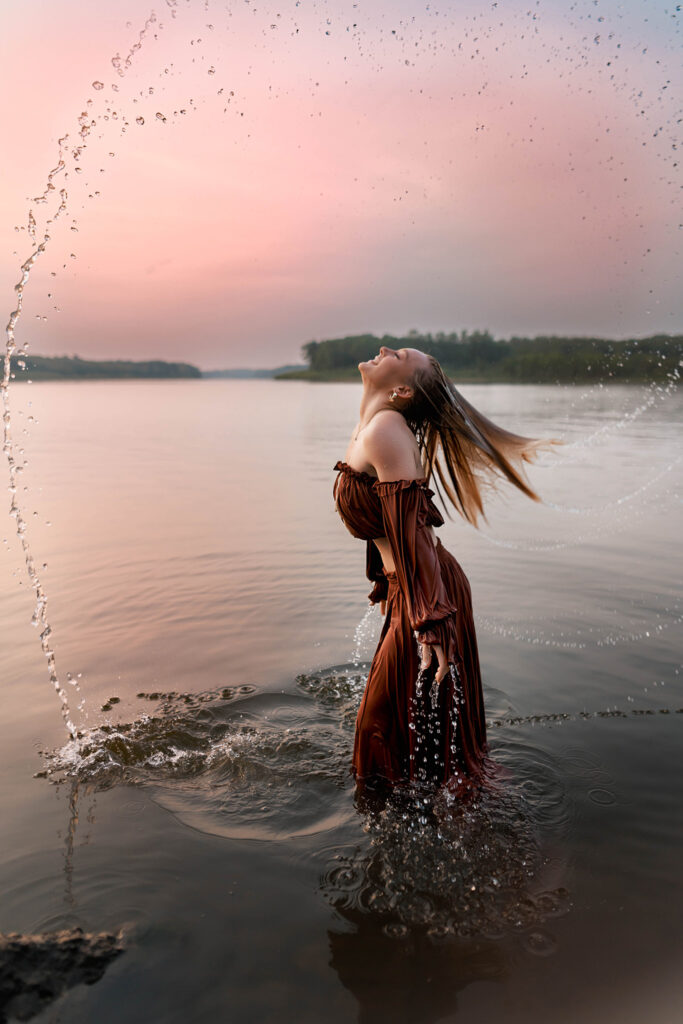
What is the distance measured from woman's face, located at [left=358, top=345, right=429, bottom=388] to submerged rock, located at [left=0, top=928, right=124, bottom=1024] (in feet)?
8.51

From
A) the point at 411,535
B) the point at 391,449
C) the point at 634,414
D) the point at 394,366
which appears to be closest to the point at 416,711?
the point at 411,535

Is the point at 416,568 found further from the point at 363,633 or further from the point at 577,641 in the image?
the point at 577,641

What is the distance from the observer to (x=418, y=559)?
10.8 ft

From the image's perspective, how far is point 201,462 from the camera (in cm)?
1895

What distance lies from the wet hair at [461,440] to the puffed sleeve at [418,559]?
0.22 meters

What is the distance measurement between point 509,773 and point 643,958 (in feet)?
4.43

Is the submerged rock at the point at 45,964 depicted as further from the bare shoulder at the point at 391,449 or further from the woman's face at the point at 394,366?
the woman's face at the point at 394,366

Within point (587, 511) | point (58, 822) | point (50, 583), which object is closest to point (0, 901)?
point (58, 822)

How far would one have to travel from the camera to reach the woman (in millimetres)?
3307

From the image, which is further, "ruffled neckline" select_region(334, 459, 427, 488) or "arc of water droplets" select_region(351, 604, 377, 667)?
"arc of water droplets" select_region(351, 604, 377, 667)

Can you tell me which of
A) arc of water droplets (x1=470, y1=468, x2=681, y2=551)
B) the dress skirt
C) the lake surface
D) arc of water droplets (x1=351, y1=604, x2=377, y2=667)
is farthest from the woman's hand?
arc of water droplets (x1=470, y1=468, x2=681, y2=551)

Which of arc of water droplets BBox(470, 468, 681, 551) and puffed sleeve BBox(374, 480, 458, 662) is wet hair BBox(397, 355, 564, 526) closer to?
puffed sleeve BBox(374, 480, 458, 662)

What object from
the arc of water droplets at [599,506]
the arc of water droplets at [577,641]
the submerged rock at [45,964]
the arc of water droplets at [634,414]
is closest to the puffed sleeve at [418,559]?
the submerged rock at [45,964]

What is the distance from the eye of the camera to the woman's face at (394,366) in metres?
3.52
